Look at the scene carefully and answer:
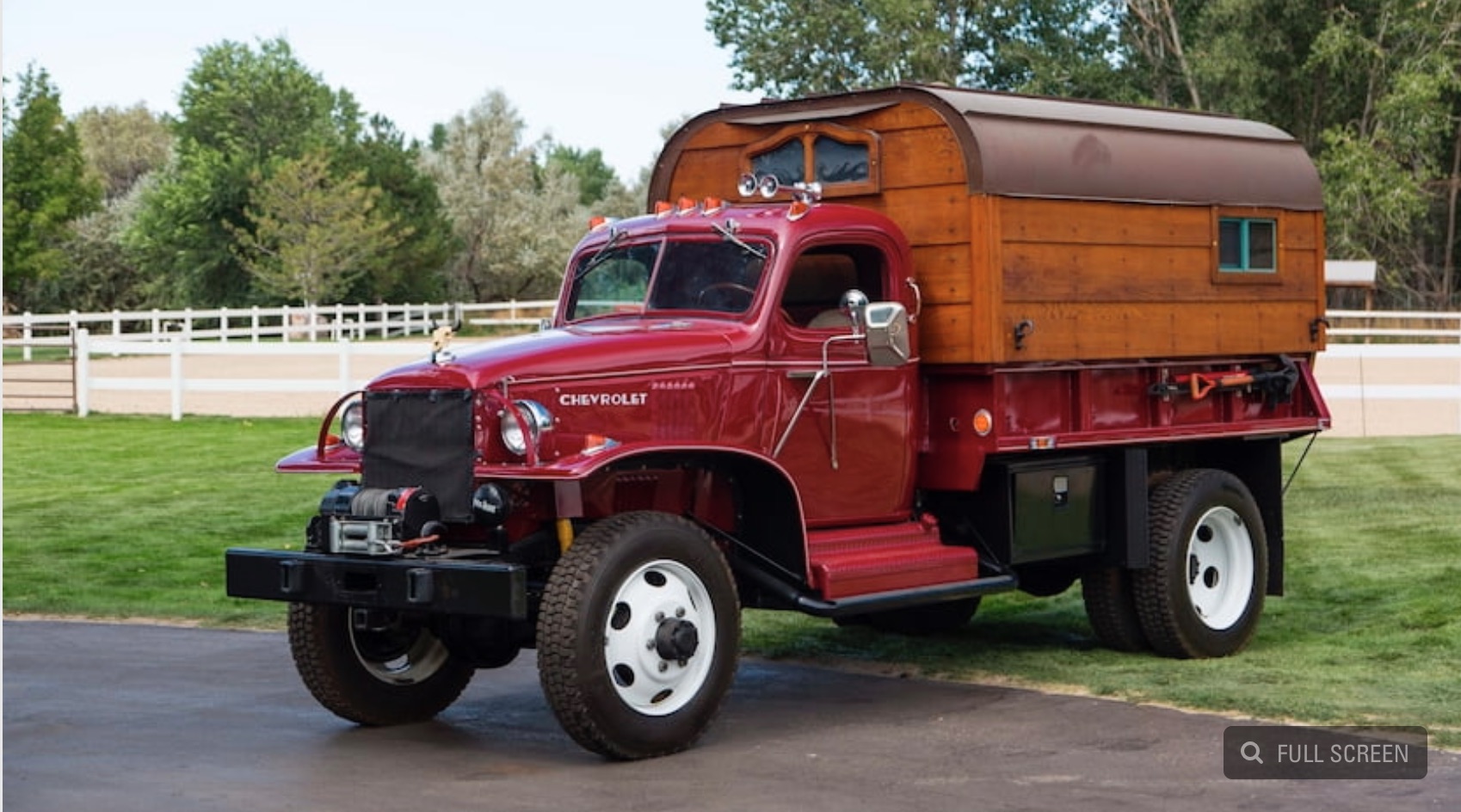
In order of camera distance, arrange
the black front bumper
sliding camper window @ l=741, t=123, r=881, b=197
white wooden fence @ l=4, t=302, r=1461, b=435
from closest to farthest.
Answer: the black front bumper, sliding camper window @ l=741, t=123, r=881, b=197, white wooden fence @ l=4, t=302, r=1461, b=435

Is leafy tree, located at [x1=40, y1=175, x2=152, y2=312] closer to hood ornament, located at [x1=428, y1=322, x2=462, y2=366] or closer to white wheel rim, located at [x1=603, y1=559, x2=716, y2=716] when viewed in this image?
hood ornament, located at [x1=428, y1=322, x2=462, y2=366]

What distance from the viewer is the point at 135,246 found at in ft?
261

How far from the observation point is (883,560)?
1005 cm

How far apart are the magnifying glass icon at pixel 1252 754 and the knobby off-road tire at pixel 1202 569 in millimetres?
2623

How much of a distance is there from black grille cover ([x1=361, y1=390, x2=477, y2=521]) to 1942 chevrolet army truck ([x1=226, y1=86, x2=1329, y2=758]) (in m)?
0.01

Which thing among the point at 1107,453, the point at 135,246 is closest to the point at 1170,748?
the point at 1107,453

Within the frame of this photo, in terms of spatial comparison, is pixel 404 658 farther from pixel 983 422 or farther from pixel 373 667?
pixel 983 422

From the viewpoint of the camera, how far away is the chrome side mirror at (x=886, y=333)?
947 cm

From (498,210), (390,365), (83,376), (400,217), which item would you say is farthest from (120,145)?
(83,376)

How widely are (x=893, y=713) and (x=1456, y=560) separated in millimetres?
6021

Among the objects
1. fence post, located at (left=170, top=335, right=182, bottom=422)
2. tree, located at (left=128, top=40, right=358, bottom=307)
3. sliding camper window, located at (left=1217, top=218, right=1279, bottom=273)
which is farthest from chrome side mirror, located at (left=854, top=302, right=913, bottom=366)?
tree, located at (left=128, top=40, right=358, bottom=307)

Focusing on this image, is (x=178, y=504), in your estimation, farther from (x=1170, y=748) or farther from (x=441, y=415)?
(x=1170, y=748)

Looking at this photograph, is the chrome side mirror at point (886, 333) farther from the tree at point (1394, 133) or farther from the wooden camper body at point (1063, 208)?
the tree at point (1394, 133)
